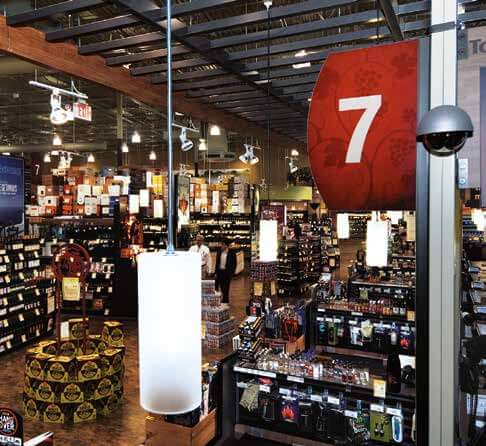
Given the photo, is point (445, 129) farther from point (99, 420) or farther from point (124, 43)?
point (99, 420)

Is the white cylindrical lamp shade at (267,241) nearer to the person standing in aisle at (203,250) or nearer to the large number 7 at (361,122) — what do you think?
the large number 7 at (361,122)

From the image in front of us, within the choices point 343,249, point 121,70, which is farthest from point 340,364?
point 343,249

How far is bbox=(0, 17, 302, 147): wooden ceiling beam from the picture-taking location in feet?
15.9

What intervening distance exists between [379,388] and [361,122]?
3207mm

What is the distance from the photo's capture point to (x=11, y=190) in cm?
898

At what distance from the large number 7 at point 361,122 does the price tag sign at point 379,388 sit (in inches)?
120

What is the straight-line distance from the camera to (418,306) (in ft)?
6.27

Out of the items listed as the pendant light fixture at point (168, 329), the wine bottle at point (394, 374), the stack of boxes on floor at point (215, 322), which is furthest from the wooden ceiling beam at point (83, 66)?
the wine bottle at point (394, 374)

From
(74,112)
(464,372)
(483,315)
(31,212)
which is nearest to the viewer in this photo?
(464,372)

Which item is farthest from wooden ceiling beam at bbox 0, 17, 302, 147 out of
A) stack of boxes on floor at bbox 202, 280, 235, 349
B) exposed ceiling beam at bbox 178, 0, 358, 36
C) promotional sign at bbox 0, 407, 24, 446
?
promotional sign at bbox 0, 407, 24, 446

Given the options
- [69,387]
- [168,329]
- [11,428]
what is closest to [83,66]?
[69,387]

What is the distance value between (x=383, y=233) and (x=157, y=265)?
203 inches

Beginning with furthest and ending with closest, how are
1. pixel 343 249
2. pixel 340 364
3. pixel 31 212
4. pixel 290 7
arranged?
pixel 343 249 → pixel 31 212 → pixel 340 364 → pixel 290 7

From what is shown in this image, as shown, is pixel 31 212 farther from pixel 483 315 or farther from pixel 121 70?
pixel 483 315
